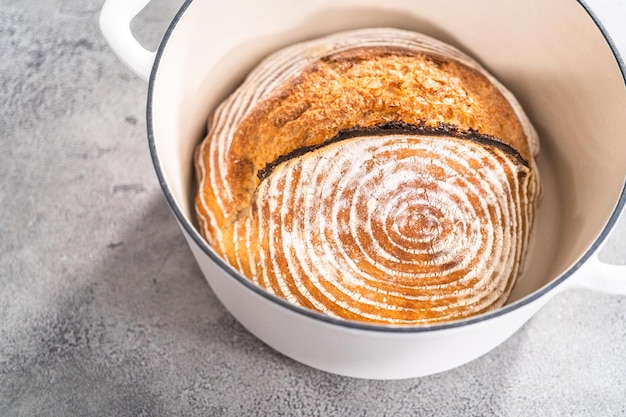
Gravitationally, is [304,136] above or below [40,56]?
above

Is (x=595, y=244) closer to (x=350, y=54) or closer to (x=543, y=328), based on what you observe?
(x=543, y=328)

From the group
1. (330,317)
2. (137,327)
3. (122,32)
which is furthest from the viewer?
(137,327)

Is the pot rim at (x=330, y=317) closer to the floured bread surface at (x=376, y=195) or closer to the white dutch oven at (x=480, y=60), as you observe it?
the white dutch oven at (x=480, y=60)

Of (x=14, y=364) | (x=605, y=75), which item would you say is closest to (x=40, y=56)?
(x=14, y=364)

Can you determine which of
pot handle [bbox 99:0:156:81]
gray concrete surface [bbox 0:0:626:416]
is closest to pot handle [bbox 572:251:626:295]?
gray concrete surface [bbox 0:0:626:416]

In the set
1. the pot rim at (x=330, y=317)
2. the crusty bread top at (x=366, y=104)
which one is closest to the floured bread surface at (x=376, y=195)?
the crusty bread top at (x=366, y=104)

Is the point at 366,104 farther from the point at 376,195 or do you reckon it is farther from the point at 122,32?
the point at 122,32

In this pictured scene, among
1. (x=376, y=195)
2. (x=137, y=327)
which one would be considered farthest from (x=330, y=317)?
(x=137, y=327)
